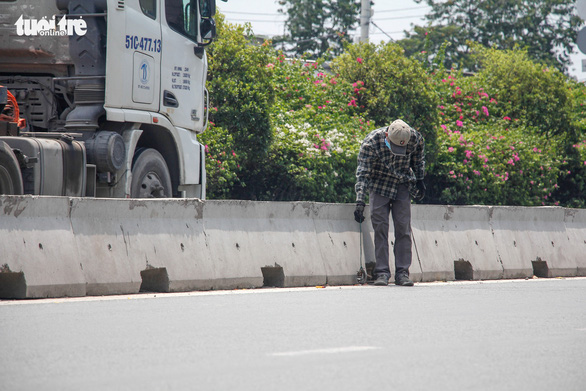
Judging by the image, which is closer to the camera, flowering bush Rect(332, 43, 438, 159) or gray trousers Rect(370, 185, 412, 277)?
gray trousers Rect(370, 185, 412, 277)

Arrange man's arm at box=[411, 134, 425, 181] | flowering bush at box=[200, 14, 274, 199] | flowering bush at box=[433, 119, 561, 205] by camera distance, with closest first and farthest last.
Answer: man's arm at box=[411, 134, 425, 181]
flowering bush at box=[200, 14, 274, 199]
flowering bush at box=[433, 119, 561, 205]

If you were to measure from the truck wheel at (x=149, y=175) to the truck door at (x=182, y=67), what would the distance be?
0.53m

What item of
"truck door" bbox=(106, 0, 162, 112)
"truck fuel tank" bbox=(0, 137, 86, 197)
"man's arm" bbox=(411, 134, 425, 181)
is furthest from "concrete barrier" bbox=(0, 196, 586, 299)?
"truck door" bbox=(106, 0, 162, 112)

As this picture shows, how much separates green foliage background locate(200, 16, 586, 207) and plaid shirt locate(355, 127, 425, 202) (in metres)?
8.27

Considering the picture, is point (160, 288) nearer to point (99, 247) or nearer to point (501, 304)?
point (99, 247)

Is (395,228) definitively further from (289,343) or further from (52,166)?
Answer: (289,343)

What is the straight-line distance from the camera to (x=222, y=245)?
9180 millimetres

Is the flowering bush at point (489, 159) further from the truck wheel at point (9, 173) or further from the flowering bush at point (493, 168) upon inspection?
the truck wheel at point (9, 173)

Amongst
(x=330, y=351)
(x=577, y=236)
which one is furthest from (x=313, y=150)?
(x=330, y=351)

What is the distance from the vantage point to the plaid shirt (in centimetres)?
1043

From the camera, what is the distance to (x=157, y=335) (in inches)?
223

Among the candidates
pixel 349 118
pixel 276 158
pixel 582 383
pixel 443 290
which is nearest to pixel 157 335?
pixel 582 383

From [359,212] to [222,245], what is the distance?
192cm

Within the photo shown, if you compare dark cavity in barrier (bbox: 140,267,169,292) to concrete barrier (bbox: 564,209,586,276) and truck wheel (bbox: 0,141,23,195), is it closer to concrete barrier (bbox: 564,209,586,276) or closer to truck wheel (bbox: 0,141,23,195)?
truck wheel (bbox: 0,141,23,195)
